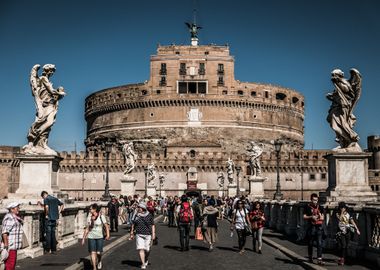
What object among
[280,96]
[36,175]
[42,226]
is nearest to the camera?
[42,226]

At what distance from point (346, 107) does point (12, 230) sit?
807 cm

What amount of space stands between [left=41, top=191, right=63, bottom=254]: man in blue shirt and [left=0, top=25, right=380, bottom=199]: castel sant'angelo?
56.3 meters

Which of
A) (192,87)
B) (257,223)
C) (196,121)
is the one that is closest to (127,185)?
(257,223)

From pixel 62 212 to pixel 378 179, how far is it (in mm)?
59373

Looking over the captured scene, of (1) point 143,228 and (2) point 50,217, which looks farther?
(2) point 50,217

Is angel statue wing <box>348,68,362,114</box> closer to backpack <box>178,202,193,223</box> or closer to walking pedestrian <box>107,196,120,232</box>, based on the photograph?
backpack <box>178,202,193,223</box>

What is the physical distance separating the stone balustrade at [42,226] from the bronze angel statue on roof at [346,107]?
6.59 metres

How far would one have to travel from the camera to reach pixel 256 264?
1054 centimetres

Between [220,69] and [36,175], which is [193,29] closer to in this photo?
[220,69]

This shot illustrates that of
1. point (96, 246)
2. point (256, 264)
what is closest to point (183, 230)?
point (256, 264)

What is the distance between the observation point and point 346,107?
12508 mm

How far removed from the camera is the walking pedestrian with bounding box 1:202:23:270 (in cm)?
752

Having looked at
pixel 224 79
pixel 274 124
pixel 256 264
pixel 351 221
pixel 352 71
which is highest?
pixel 224 79

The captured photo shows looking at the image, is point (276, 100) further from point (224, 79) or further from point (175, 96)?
point (175, 96)
